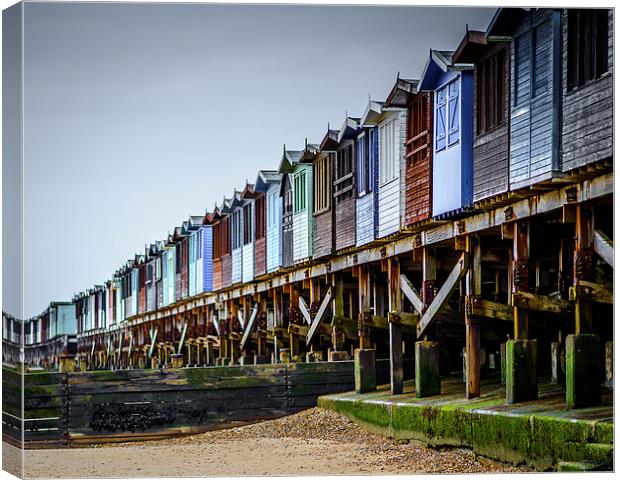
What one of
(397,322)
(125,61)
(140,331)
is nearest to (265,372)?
(397,322)

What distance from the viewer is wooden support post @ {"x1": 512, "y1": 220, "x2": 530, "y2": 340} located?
18.1 m

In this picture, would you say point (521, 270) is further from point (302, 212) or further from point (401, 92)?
point (302, 212)

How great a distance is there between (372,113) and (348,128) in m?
1.76

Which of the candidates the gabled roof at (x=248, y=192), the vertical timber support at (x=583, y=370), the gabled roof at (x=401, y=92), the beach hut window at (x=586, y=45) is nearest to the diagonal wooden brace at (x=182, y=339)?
the gabled roof at (x=248, y=192)

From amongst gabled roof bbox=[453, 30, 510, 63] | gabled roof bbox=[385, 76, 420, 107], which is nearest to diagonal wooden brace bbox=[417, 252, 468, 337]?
gabled roof bbox=[453, 30, 510, 63]

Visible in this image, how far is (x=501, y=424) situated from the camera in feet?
54.9

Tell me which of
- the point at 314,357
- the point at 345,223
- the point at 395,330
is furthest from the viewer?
the point at 314,357

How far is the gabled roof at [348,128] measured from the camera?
2556 centimetres

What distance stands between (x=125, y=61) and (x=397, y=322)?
718cm

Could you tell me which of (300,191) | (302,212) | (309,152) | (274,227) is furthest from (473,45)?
(274,227)

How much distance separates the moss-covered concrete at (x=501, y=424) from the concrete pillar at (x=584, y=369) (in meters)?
0.19

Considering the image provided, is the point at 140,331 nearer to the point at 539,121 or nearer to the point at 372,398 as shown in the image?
the point at 372,398

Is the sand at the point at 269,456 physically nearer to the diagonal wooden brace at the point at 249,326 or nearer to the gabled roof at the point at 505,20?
the gabled roof at the point at 505,20

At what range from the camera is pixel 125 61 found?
705 inches
